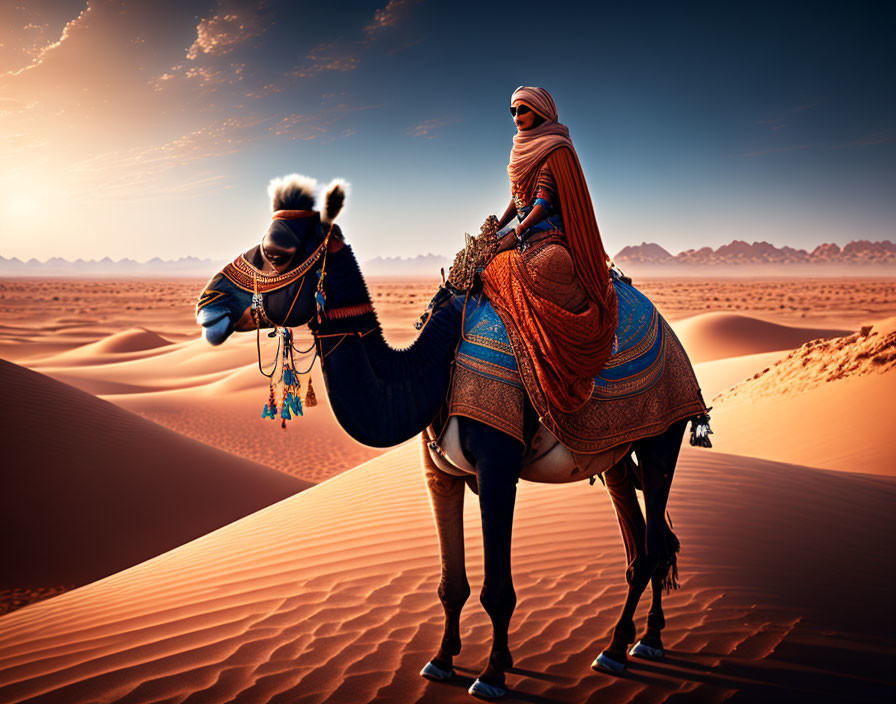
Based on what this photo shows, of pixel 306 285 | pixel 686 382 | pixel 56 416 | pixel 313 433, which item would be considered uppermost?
pixel 306 285

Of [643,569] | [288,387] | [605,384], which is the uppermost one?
[288,387]

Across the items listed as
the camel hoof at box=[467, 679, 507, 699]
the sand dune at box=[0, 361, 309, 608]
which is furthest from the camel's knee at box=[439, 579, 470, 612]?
the sand dune at box=[0, 361, 309, 608]

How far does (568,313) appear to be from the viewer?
4.34 metres

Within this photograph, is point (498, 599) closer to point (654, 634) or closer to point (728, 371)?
point (654, 634)

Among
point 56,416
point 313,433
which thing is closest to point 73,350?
point 313,433

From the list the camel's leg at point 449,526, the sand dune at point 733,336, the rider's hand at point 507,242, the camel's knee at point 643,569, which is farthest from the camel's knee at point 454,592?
the sand dune at point 733,336

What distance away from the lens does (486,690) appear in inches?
175

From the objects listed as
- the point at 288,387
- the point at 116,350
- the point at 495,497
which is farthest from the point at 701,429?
the point at 116,350

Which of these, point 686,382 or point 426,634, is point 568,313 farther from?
point 426,634

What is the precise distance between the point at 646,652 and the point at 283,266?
4.01 m

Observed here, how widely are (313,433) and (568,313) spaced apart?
60.2ft

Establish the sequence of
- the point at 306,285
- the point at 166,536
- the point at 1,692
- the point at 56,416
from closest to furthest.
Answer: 1. the point at 306,285
2. the point at 1,692
3. the point at 166,536
4. the point at 56,416

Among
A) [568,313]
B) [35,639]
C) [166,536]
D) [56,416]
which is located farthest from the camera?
[56,416]

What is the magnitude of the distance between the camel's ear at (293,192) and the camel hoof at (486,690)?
3.35 meters
